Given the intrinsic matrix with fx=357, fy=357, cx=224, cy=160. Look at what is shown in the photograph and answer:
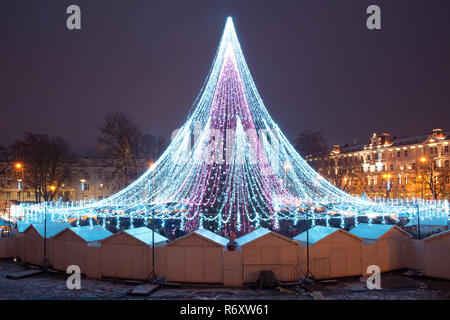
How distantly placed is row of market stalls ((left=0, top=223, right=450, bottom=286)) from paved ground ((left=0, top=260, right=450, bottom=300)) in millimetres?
610

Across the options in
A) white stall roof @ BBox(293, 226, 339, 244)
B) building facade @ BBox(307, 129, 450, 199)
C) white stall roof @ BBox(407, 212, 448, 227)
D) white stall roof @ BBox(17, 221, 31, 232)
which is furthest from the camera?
building facade @ BBox(307, 129, 450, 199)

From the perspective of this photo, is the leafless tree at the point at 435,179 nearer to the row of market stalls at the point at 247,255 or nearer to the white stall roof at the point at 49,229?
the row of market stalls at the point at 247,255

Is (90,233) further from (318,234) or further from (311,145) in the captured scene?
(311,145)

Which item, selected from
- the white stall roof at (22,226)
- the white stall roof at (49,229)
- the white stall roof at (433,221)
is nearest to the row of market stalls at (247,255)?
the white stall roof at (49,229)

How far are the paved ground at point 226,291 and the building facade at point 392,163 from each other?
109ft

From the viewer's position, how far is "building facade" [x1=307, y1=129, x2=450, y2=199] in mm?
49031

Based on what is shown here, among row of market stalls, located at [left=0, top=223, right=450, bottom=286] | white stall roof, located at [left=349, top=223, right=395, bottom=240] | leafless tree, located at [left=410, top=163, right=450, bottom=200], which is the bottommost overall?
row of market stalls, located at [left=0, top=223, right=450, bottom=286]

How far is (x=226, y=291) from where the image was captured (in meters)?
12.1

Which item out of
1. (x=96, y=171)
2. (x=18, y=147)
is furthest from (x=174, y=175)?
(x=96, y=171)

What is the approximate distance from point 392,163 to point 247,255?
5761 cm

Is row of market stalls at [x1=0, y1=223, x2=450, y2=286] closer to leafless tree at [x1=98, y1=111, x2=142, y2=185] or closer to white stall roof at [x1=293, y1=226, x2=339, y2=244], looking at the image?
white stall roof at [x1=293, y1=226, x2=339, y2=244]

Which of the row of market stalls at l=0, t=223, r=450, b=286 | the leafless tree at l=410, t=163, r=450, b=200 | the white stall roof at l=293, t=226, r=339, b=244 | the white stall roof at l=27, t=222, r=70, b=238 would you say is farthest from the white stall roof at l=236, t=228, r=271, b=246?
the leafless tree at l=410, t=163, r=450, b=200

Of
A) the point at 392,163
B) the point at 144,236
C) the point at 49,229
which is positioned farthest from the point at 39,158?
the point at 392,163

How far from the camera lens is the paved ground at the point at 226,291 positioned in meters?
11.0
